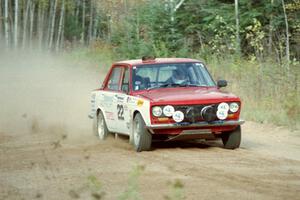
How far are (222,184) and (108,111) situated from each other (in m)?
5.70

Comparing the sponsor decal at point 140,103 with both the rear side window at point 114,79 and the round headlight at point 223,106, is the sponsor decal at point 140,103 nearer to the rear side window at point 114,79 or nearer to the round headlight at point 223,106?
the round headlight at point 223,106

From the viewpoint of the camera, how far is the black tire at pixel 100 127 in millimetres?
15312

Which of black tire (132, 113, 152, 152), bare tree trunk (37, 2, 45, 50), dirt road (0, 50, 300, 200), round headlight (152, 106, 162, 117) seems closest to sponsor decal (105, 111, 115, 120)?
dirt road (0, 50, 300, 200)

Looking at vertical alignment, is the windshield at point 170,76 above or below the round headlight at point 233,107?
above

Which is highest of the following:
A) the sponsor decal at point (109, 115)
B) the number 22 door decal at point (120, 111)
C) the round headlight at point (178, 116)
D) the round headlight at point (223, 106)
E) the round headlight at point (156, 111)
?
the round headlight at point (223, 106)

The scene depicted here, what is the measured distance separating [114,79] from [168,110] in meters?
2.71

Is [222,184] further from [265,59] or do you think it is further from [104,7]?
[104,7]

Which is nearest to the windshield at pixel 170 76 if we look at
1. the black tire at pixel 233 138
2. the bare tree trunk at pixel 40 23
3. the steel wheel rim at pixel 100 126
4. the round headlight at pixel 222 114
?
the black tire at pixel 233 138

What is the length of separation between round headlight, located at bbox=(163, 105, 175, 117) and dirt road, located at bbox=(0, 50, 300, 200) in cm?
58

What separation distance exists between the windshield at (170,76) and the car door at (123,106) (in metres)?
0.21

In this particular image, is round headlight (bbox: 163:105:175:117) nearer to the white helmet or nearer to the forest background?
the white helmet

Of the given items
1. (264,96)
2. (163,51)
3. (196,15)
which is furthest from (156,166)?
(196,15)

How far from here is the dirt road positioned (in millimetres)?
9062

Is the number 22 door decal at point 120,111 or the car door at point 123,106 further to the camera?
the number 22 door decal at point 120,111
